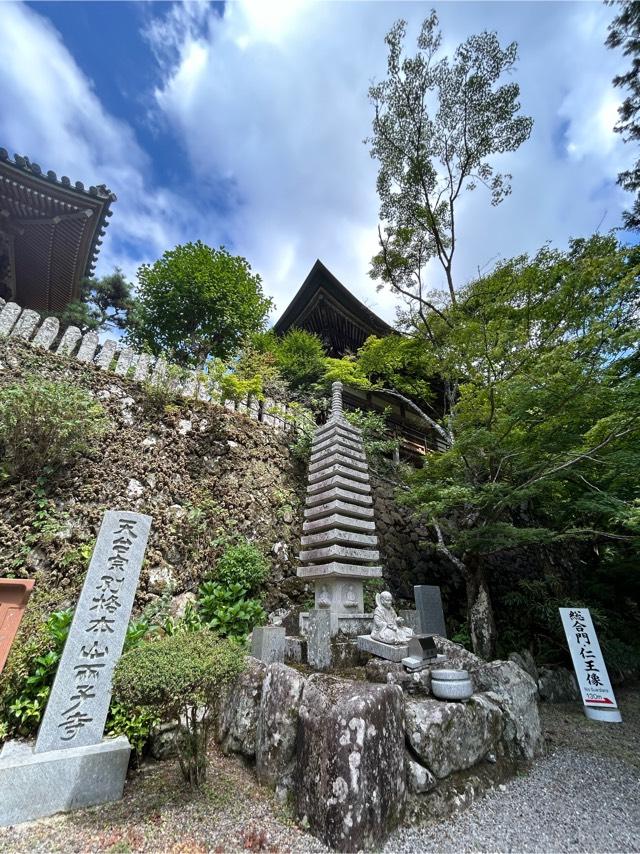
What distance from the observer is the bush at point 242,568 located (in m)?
6.04

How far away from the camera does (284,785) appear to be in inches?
124

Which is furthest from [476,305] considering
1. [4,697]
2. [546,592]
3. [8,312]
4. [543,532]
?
[4,697]

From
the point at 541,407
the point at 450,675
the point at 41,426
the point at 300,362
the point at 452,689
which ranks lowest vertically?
the point at 452,689

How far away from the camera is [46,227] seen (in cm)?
851

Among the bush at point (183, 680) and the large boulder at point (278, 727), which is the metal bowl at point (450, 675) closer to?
the large boulder at point (278, 727)

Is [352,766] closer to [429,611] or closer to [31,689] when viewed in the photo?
[31,689]

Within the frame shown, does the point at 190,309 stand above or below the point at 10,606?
above

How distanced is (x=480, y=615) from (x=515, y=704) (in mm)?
3393

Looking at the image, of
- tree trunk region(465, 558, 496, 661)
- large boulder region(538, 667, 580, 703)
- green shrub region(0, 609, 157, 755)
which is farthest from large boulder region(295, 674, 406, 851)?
large boulder region(538, 667, 580, 703)

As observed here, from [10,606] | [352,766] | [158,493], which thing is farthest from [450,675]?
[158,493]

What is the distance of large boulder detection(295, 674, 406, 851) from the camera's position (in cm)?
266

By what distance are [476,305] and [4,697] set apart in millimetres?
11254

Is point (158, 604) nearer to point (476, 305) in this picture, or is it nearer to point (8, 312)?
point (8, 312)

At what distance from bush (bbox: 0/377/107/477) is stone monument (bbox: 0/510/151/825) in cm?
237
